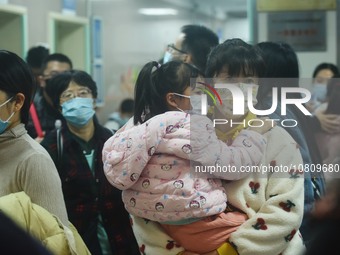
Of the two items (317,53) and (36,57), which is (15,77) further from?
(317,53)

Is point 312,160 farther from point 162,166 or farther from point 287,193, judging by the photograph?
point 162,166

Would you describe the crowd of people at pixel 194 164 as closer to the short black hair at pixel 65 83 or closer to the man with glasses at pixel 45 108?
the short black hair at pixel 65 83

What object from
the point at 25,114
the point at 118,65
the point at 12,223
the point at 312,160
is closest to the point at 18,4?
the point at 118,65

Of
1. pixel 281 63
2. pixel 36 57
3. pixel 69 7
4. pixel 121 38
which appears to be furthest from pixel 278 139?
pixel 121 38

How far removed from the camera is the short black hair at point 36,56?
16.5 feet

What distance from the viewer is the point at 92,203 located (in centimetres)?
301

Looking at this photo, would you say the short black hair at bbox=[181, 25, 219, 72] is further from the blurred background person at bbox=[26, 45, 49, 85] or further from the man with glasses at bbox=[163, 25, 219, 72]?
the blurred background person at bbox=[26, 45, 49, 85]

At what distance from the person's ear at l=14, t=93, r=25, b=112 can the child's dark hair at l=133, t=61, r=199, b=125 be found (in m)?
0.45

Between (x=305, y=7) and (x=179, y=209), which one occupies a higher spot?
(x=305, y=7)

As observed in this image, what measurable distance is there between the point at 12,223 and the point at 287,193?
123 centimetres

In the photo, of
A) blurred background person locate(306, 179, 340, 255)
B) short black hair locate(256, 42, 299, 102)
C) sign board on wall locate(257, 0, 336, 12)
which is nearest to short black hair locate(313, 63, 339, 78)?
sign board on wall locate(257, 0, 336, 12)

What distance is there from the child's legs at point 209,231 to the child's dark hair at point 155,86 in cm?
49

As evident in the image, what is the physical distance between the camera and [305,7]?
4840mm

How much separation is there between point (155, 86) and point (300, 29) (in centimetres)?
283
